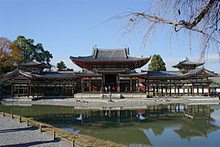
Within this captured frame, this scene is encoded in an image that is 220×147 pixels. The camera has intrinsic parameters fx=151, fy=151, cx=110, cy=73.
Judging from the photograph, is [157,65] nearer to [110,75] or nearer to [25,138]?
[110,75]

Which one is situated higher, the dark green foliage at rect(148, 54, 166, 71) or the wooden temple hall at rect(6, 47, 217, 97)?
the dark green foliage at rect(148, 54, 166, 71)

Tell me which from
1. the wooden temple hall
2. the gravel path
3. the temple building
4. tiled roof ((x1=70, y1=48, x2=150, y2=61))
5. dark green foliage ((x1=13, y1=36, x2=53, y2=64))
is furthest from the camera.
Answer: dark green foliage ((x1=13, y1=36, x2=53, y2=64))

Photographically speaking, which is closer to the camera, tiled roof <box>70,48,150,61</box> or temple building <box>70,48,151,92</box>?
temple building <box>70,48,151,92</box>

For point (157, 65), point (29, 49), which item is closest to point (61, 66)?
point (29, 49)

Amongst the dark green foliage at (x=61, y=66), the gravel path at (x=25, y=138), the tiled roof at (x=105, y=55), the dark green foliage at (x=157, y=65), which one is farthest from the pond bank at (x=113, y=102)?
the dark green foliage at (x=61, y=66)

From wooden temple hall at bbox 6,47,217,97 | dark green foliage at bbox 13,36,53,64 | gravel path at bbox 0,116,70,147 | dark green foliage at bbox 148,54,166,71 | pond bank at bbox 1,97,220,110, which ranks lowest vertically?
pond bank at bbox 1,97,220,110

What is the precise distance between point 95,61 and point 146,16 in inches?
1067

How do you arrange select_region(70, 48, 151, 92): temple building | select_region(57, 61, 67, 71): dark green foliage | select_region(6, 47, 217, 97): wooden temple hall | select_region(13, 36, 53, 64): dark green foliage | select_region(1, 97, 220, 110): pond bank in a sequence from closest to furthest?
select_region(1, 97, 220, 110): pond bank → select_region(70, 48, 151, 92): temple building → select_region(6, 47, 217, 97): wooden temple hall → select_region(13, 36, 53, 64): dark green foliage → select_region(57, 61, 67, 71): dark green foliage

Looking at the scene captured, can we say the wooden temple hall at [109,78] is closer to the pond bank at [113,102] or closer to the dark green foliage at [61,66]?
the pond bank at [113,102]

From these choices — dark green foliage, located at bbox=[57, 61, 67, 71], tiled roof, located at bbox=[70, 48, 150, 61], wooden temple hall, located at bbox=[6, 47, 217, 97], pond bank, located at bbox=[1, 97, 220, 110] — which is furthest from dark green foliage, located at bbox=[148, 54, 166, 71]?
dark green foliage, located at bbox=[57, 61, 67, 71]

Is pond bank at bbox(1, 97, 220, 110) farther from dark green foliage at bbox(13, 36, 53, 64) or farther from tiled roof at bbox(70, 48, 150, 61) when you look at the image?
dark green foliage at bbox(13, 36, 53, 64)

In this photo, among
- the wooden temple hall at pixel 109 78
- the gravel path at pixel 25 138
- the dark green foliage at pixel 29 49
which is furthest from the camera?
the dark green foliage at pixel 29 49

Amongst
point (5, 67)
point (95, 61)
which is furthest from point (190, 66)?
point (5, 67)

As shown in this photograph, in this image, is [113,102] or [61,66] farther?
[61,66]
